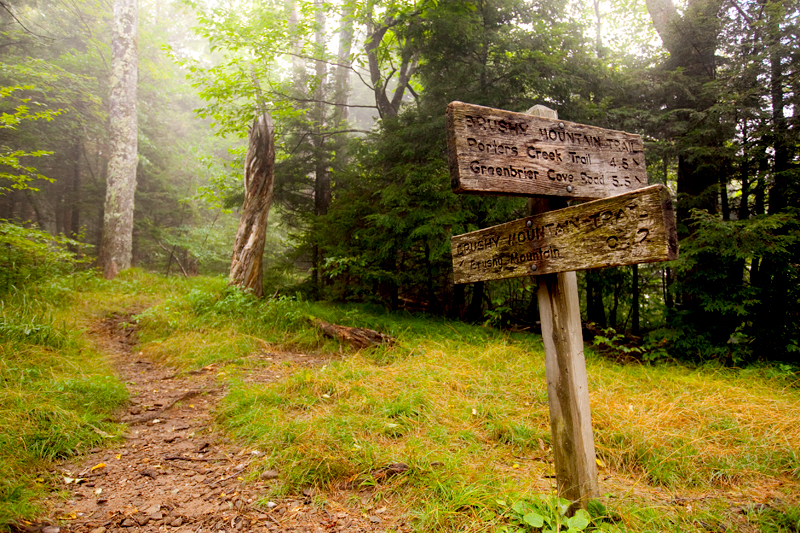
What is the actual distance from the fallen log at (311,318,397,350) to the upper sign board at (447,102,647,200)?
3973mm

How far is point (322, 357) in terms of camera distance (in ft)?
18.6

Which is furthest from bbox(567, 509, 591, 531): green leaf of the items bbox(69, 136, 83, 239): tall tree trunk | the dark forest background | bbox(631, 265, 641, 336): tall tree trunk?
bbox(69, 136, 83, 239): tall tree trunk

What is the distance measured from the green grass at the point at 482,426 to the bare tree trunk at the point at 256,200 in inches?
71.0

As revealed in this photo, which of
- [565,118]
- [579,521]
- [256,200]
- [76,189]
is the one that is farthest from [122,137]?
[579,521]

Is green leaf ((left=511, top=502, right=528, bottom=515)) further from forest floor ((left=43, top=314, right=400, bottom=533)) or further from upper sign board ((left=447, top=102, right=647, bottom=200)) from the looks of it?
upper sign board ((left=447, top=102, right=647, bottom=200))

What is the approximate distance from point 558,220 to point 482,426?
2.12 metres

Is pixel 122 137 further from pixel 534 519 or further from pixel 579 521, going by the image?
pixel 579 521

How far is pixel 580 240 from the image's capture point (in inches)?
80.0

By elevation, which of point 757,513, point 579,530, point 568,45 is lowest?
point 757,513

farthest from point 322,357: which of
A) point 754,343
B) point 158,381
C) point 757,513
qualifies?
point 754,343

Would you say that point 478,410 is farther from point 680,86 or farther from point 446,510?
point 680,86

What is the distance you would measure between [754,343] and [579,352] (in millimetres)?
5143

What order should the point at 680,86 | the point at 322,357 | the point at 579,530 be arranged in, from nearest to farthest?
1. the point at 579,530
2. the point at 322,357
3. the point at 680,86

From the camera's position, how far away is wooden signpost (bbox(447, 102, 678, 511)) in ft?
6.66
